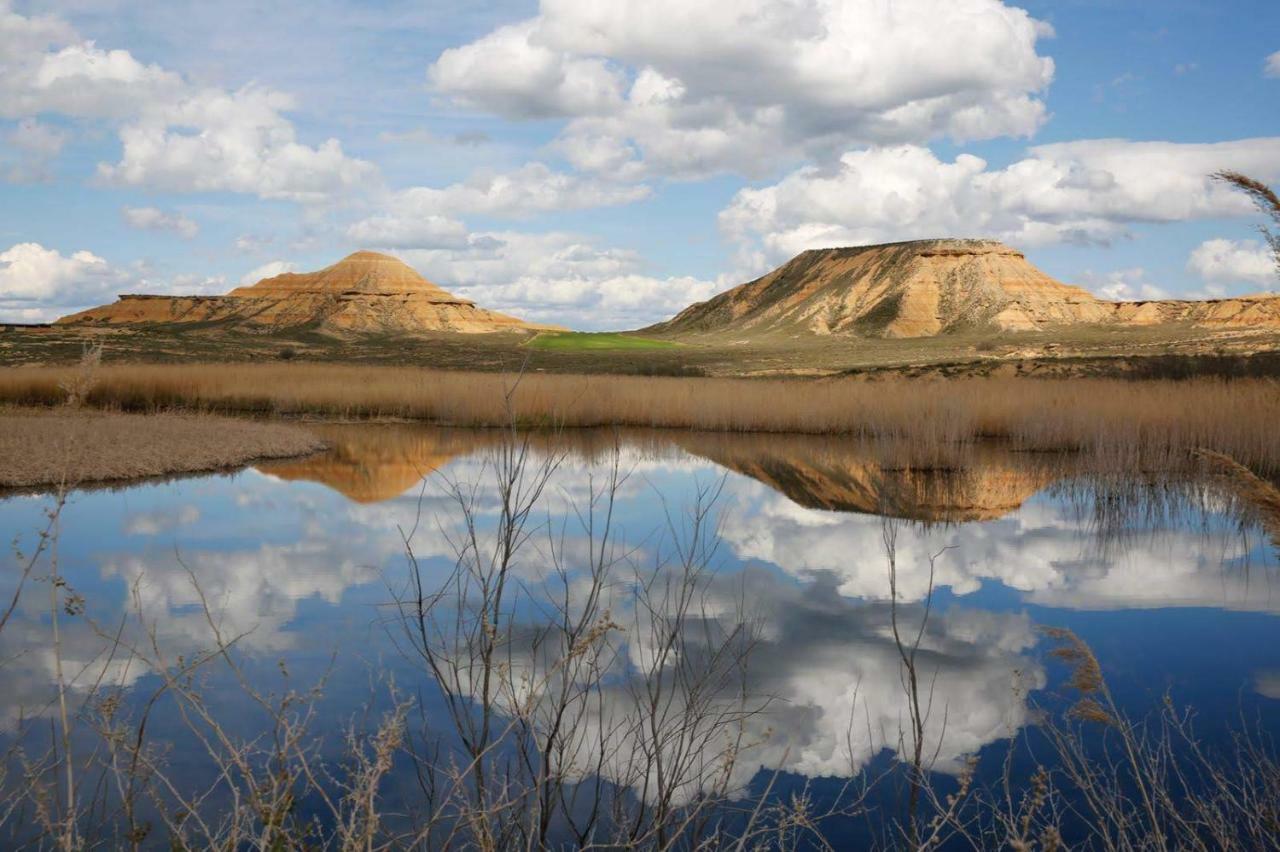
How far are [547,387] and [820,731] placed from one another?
18.9 m

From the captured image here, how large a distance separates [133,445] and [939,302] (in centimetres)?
8107

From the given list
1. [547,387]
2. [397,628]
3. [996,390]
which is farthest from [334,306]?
[397,628]

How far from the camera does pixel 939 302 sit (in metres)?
87.9

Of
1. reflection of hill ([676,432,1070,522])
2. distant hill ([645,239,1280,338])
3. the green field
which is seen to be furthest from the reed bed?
distant hill ([645,239,1280,338])

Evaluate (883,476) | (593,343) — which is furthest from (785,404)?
(593,343)

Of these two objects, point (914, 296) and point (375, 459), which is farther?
point (914, 296)

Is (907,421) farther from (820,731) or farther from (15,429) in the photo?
(15,429)

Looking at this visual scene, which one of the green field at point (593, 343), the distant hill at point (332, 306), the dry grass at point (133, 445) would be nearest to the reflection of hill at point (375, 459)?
the dry grass at point (133, 445)

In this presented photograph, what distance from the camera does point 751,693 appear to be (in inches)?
207

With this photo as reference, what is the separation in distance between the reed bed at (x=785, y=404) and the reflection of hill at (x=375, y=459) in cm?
A: 173

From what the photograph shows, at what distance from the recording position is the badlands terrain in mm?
47344

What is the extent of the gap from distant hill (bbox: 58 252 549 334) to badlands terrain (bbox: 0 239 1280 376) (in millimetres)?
247

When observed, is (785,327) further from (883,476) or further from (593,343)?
(883,476)

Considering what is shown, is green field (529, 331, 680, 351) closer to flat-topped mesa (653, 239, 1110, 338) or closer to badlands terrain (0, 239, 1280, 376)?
badlands terrain (0, 239, 1280, 376)
